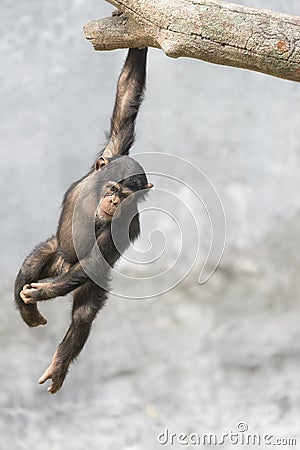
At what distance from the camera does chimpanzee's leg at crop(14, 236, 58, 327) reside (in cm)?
586

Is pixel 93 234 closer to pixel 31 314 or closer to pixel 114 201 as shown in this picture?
pixel 114 201

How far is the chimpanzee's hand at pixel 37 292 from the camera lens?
18.0 ft

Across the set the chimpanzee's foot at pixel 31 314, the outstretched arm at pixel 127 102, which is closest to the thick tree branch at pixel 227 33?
the outstretched arm at pixel 127 102

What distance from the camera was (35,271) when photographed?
588cm

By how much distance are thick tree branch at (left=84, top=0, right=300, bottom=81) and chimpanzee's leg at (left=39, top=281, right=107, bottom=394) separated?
5.73ft

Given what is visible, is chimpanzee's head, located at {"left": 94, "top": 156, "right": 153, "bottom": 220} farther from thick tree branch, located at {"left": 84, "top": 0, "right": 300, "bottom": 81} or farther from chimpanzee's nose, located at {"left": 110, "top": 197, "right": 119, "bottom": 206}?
thick tree branch, located at {"left": 84, "top": 0, "right": 300, "bottom": 81}

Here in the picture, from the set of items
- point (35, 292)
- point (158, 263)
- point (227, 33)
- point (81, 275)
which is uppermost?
point (227, 33)

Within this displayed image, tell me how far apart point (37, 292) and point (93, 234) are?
510 millimetres

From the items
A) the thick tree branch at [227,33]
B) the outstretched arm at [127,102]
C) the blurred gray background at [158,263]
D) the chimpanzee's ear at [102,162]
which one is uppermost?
the thick tree branch at [227,33]

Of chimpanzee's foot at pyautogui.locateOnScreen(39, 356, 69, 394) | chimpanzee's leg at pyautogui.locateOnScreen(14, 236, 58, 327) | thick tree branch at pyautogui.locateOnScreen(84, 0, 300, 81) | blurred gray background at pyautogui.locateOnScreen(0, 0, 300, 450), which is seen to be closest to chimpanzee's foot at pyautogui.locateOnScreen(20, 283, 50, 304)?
chimpanzee's leg at pyautogui.locateOnScreen(14, 236, 58, 327)

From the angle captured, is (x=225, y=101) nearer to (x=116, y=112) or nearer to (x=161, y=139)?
(x=161, y=139)

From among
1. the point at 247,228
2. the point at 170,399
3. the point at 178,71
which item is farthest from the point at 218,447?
the point at 178,71

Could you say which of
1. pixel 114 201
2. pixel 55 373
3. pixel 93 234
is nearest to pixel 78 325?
pixel 55 373

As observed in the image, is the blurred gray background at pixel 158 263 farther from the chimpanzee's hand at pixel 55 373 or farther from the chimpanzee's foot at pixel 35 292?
the chimpanzee's foot at pixel 35 292
